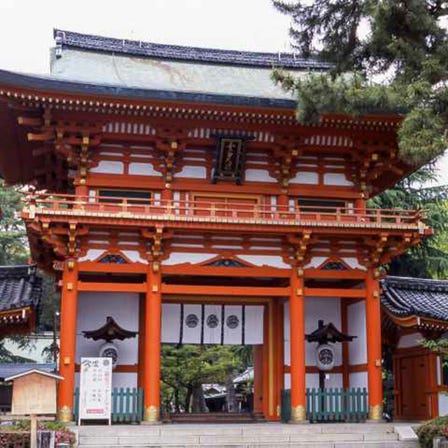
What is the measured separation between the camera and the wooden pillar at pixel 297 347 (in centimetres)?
1559

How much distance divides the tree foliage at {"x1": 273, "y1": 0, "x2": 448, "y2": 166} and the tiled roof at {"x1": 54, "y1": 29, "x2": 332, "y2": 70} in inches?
254

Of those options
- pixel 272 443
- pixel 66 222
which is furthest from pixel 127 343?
pixel 272 443

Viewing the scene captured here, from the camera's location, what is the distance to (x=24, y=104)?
15.1m

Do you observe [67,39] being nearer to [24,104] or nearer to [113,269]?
[24,104]

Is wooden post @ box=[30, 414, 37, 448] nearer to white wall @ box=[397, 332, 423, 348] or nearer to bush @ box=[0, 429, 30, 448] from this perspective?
bush @ box=[0, 429, 30, 448]

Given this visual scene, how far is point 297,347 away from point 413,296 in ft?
13.9

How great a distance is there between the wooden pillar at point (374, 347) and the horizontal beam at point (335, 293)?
0.18 m

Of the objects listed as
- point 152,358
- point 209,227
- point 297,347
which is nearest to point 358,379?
point 297,347

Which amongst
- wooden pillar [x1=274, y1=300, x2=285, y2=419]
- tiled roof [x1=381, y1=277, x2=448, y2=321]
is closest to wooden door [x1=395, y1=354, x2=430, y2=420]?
tiled roof [x1=381, y1=277, x2=448, y2=321]

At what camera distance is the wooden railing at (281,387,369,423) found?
1633 cm

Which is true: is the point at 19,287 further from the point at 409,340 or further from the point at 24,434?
the point at 409,340

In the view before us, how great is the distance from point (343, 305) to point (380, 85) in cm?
772

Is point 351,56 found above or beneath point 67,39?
beneath

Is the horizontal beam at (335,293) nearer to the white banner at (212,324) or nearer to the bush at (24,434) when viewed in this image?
the white banner at (212,324)
